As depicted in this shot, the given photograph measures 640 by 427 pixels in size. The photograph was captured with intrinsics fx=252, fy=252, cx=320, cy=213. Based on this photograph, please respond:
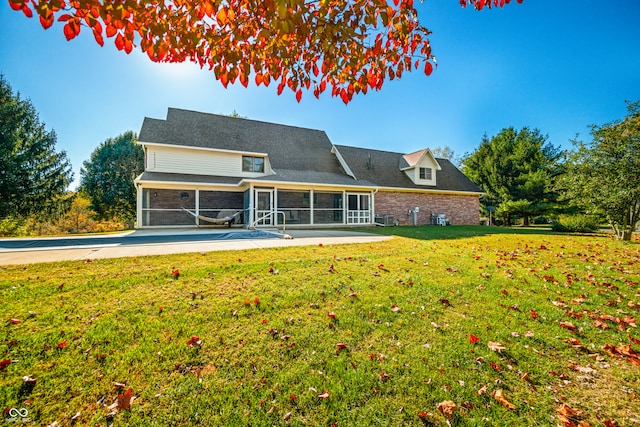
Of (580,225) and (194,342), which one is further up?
(580,225)

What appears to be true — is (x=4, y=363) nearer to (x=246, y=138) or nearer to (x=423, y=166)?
(x=246, y=138)

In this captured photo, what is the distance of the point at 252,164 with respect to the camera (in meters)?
18.5

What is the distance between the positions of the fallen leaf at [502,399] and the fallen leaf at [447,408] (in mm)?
430

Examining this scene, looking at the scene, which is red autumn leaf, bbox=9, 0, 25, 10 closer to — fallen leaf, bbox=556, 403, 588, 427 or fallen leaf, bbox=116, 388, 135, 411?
fallen leaf, bbox=116, 388, 135, 411

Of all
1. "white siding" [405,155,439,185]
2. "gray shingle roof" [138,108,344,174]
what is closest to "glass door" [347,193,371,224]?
"gray shingle roof" [138,108,344,174]

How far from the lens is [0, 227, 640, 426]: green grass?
197cm

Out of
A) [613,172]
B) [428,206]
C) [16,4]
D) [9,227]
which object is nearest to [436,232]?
[613,172]

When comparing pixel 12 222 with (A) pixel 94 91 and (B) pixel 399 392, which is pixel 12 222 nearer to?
(A) pixel 94 91

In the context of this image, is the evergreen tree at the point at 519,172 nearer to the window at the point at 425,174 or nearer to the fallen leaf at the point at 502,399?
the window at the point at 425,174

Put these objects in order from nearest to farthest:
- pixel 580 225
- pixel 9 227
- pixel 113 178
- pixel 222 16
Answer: pixel 222 16
pixel 580 225
pixel 9 227
pixel 113 178

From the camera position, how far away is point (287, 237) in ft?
30.6

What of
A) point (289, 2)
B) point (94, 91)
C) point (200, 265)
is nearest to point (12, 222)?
point (94, 91)

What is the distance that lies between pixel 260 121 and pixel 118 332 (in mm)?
20537

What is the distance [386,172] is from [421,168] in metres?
3.02
